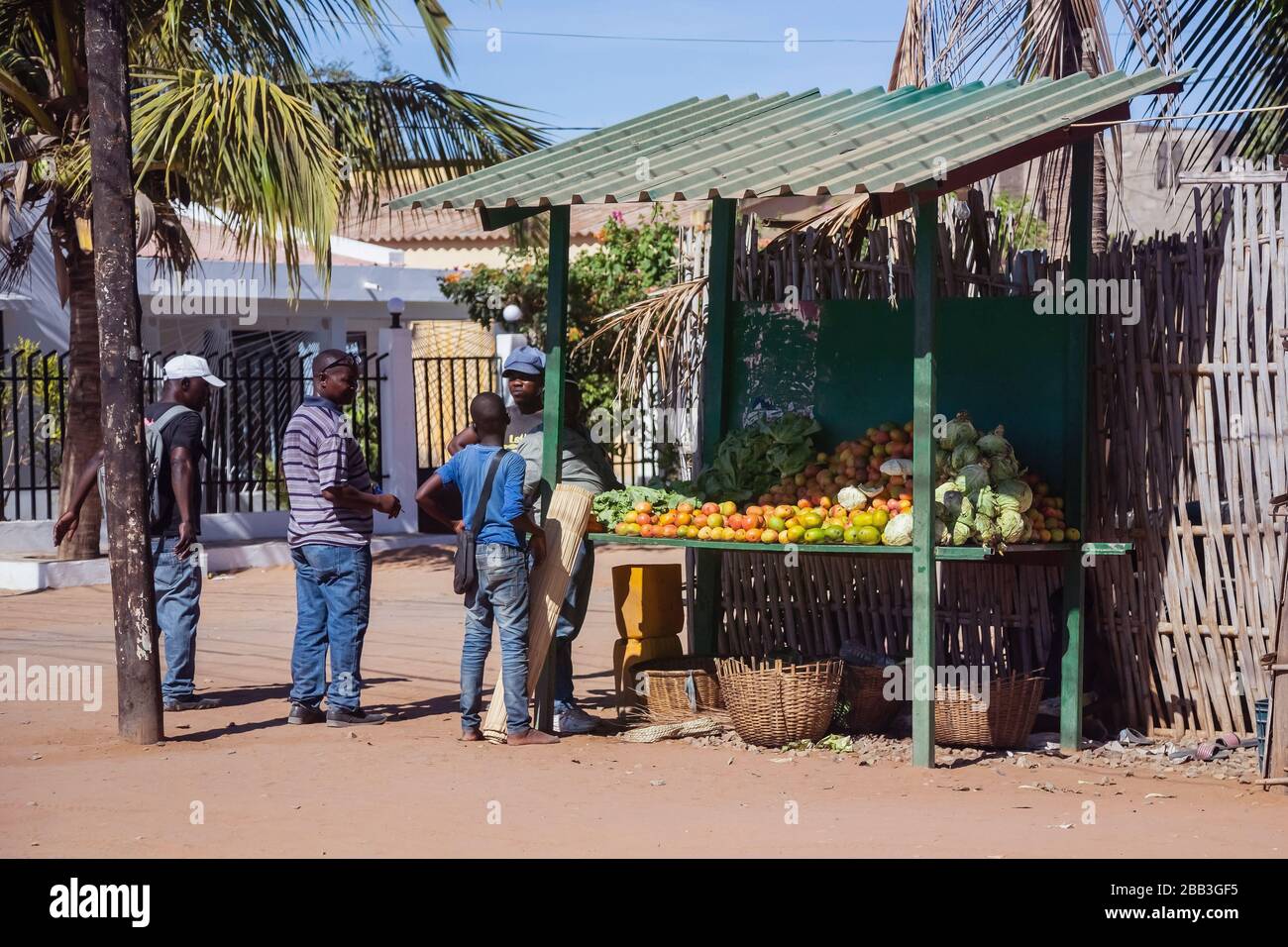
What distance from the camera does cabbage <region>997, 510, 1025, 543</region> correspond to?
22.7 feet

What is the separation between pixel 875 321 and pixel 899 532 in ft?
5.05

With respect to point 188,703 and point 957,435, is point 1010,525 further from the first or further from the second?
point 188,703

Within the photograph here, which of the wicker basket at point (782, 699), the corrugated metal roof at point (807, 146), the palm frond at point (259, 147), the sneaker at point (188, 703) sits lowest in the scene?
the sneaker at point (188, 703)

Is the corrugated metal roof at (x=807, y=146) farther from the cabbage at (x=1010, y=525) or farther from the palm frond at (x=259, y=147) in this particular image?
the palm frond at (x=259, y=147)

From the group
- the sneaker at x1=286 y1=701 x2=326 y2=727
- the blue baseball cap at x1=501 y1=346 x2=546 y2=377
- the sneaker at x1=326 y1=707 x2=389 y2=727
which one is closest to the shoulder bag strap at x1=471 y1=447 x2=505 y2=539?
the blue baseball cap at x1=501 y1=346 x2=546 y2=377

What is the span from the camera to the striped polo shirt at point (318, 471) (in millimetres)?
7852

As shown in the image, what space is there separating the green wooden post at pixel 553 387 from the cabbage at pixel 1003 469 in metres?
2.15

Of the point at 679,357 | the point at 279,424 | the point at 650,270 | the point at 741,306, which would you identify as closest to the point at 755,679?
the point at 741,306

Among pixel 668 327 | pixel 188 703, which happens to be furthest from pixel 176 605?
pixel 668 327

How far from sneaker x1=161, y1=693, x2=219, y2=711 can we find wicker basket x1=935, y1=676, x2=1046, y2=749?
405cm

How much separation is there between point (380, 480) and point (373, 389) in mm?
2035

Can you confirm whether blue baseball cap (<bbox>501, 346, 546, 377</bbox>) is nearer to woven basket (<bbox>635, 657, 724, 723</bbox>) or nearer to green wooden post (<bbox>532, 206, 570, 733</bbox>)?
green wooden post (<bbox>532, 206, 570, 733</bbox>)

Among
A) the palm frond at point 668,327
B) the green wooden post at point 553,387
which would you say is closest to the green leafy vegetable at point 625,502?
the green wooden post at point 553,387

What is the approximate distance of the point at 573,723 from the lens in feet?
26.4
